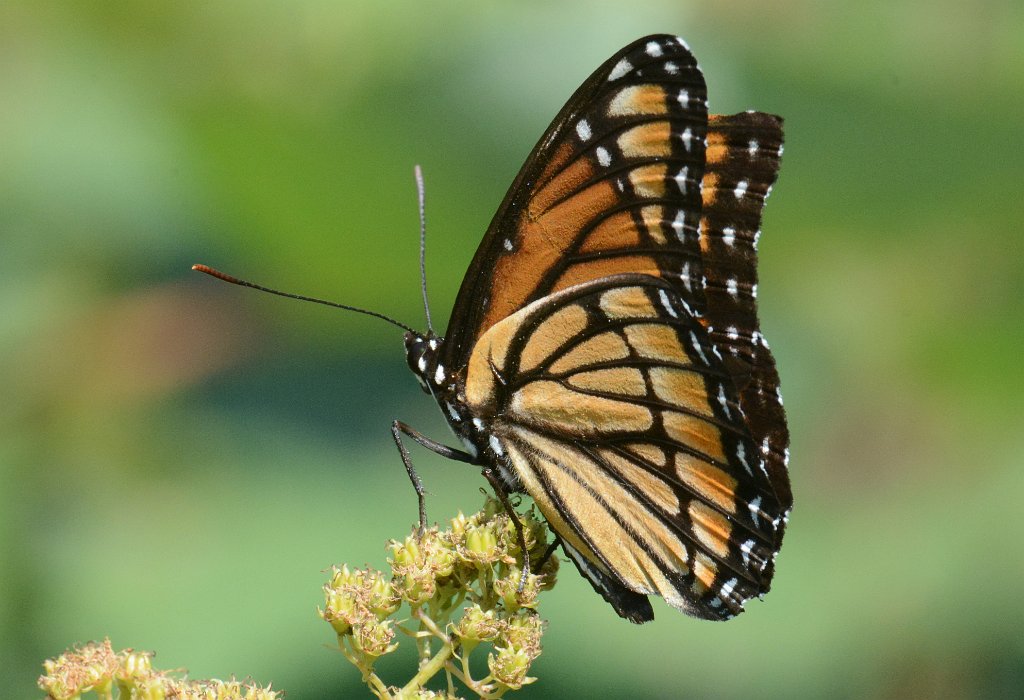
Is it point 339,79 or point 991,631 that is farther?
point 339,79

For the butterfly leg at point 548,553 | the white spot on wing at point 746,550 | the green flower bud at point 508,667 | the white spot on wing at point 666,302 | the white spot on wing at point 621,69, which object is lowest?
the green flower bud at point 508,667

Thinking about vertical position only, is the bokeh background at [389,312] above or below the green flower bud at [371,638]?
above

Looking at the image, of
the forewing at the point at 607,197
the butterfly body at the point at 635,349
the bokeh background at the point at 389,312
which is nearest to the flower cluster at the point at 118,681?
the butterfly body at the point at 635,349

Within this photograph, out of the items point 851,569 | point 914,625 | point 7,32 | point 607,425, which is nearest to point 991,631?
point 914,625

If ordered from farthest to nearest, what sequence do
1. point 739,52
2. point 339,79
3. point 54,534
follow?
point 739,52, point 339,79, point 54,534

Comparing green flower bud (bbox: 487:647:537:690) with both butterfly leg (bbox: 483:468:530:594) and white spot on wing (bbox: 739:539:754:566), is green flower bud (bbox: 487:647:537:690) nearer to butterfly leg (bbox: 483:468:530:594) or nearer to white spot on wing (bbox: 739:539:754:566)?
butterfly leg (bbox: 483:468:530:594)

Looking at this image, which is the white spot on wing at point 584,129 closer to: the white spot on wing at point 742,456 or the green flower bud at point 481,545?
the white spot on wing at point 742,456

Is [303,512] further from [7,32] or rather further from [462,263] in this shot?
[7,32]
